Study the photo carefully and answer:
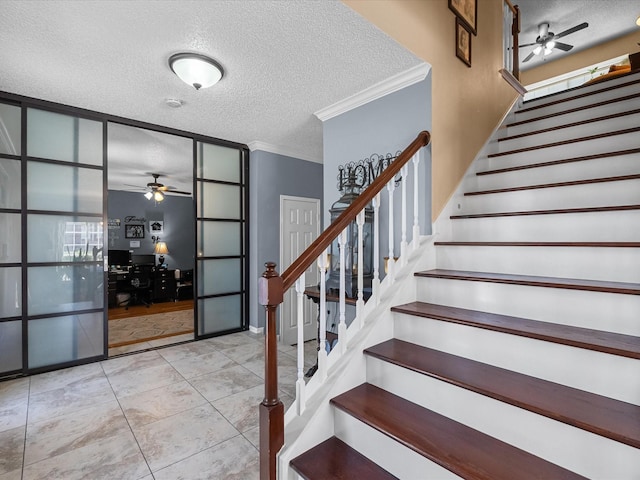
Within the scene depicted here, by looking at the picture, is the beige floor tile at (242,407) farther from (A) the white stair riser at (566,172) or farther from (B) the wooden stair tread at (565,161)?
(B) the wooden stair tread at (565,161)

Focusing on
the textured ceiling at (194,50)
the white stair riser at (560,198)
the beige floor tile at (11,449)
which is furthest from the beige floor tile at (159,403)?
the white stair riser at (560,198)

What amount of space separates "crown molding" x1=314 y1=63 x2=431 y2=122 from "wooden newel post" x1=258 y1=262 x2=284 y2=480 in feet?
6.67

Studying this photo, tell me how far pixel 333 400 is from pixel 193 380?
5.99 ft

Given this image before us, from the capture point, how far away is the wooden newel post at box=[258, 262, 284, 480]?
1.38 meters

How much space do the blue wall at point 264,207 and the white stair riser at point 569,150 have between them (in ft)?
8.75

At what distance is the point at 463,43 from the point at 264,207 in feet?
9.48

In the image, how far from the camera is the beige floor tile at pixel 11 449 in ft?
5.80

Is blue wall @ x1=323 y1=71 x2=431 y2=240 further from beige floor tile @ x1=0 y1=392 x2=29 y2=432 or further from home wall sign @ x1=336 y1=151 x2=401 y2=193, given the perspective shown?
beige floor tile @ x1=0 y1=392 x2=29 y2=432

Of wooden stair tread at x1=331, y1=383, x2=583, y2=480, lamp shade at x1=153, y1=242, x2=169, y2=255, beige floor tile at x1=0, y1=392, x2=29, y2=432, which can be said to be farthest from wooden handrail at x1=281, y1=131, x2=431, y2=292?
lamp shade at x1=153, y1=242, x2=169, y2=255

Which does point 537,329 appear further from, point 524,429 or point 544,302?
point 524,429

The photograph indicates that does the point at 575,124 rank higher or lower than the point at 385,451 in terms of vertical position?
higher

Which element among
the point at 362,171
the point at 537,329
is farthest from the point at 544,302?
the point at 362,171

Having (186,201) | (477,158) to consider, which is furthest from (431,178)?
(186,201)

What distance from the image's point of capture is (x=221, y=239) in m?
4.27
